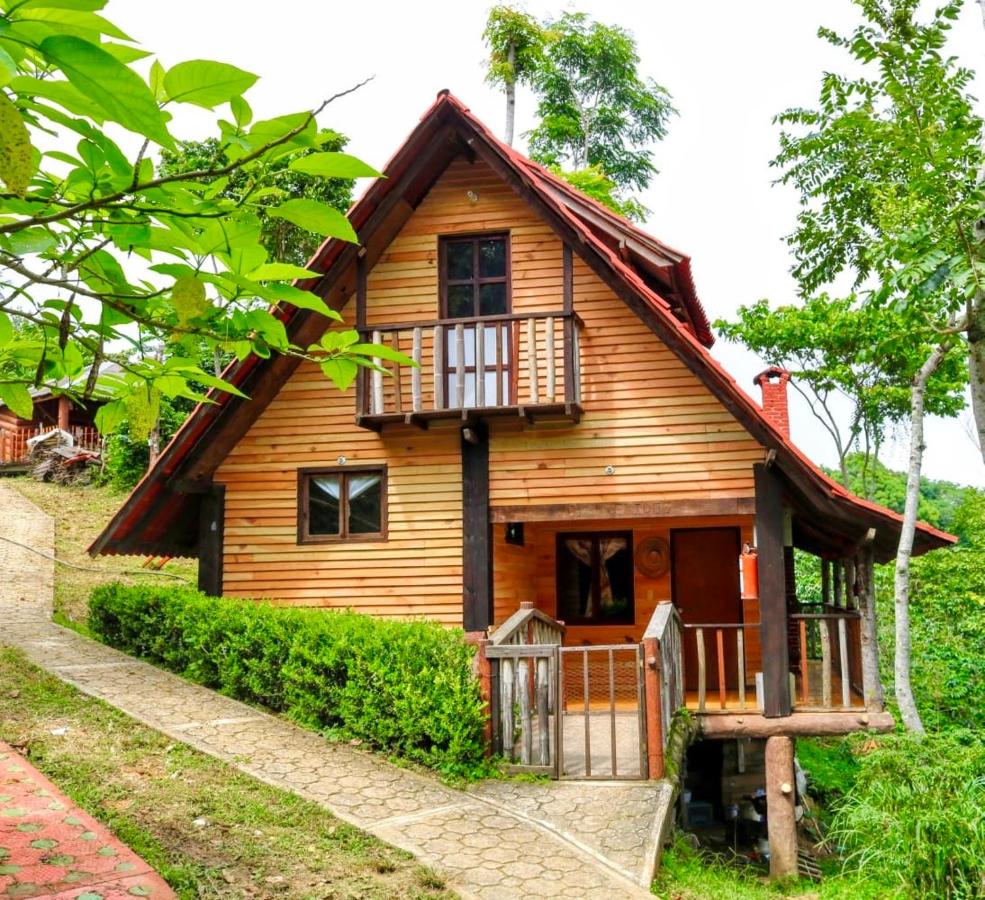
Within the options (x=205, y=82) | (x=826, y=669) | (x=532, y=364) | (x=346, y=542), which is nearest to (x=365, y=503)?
(x=346, y=542)

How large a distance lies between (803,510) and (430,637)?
213 inches

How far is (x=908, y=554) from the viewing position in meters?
11.3

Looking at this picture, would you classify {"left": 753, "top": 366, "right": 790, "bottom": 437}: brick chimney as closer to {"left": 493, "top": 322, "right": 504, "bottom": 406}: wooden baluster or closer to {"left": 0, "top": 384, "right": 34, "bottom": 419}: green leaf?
{"left": 493, "top": 322, "right": 504, "bottom": 406}: wooden baluster

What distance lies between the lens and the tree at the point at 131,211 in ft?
5.02

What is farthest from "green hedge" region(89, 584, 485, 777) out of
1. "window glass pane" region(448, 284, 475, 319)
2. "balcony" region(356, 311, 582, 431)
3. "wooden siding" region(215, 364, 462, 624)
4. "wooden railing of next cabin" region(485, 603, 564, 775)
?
"window glass pane" region(448, 284, 475, 319)

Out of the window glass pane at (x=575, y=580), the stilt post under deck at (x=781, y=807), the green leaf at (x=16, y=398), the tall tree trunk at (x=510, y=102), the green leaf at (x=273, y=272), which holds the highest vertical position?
the tall tree trunk at (x=510, y=102)

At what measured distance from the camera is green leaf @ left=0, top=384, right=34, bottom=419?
9.46 feet

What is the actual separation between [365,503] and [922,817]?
24.6ft

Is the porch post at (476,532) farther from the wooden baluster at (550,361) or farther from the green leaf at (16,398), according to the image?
the green leaf at (16,398)

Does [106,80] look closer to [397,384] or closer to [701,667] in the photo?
[701,667]

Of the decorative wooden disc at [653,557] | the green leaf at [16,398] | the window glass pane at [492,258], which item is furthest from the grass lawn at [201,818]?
the decorative wooden disc at [653,557]

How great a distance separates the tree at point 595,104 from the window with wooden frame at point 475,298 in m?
24.2

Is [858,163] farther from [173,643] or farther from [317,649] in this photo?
[173,643]

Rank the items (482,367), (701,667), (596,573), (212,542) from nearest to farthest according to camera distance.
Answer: (701,667) < (482,367) < (212,542) < (596,573)
